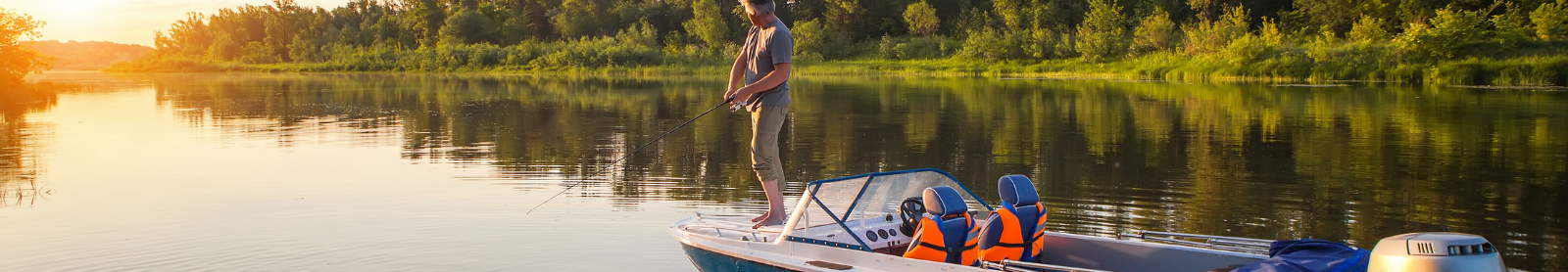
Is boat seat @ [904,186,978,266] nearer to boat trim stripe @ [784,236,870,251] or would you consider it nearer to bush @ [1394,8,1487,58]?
boat trim stripe @ [784,236,870,251]

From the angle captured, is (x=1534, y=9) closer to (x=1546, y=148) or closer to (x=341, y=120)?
(x=1546, y=148)

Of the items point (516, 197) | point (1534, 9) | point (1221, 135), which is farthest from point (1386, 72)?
point (516, 197)

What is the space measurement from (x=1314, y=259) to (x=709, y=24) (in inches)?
2959

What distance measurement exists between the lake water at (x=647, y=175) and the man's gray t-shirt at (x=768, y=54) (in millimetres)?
1153

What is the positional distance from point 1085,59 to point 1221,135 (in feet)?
120

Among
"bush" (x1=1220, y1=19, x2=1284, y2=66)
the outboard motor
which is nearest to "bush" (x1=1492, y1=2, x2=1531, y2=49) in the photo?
"bush" (x1=1220, y1=19, x2=1284, y2=66)

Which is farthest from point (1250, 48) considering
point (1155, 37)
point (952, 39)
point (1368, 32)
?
point (952, 39)

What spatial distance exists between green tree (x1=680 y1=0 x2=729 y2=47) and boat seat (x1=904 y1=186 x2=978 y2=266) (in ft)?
235

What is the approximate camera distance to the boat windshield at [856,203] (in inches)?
237

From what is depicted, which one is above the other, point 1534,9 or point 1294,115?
point 1534,9

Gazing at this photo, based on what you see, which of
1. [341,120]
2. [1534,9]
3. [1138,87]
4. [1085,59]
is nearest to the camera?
[341,120]

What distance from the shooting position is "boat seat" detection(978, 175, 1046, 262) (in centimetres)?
536

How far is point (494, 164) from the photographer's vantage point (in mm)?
12656

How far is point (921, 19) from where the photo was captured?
71.3 metres
